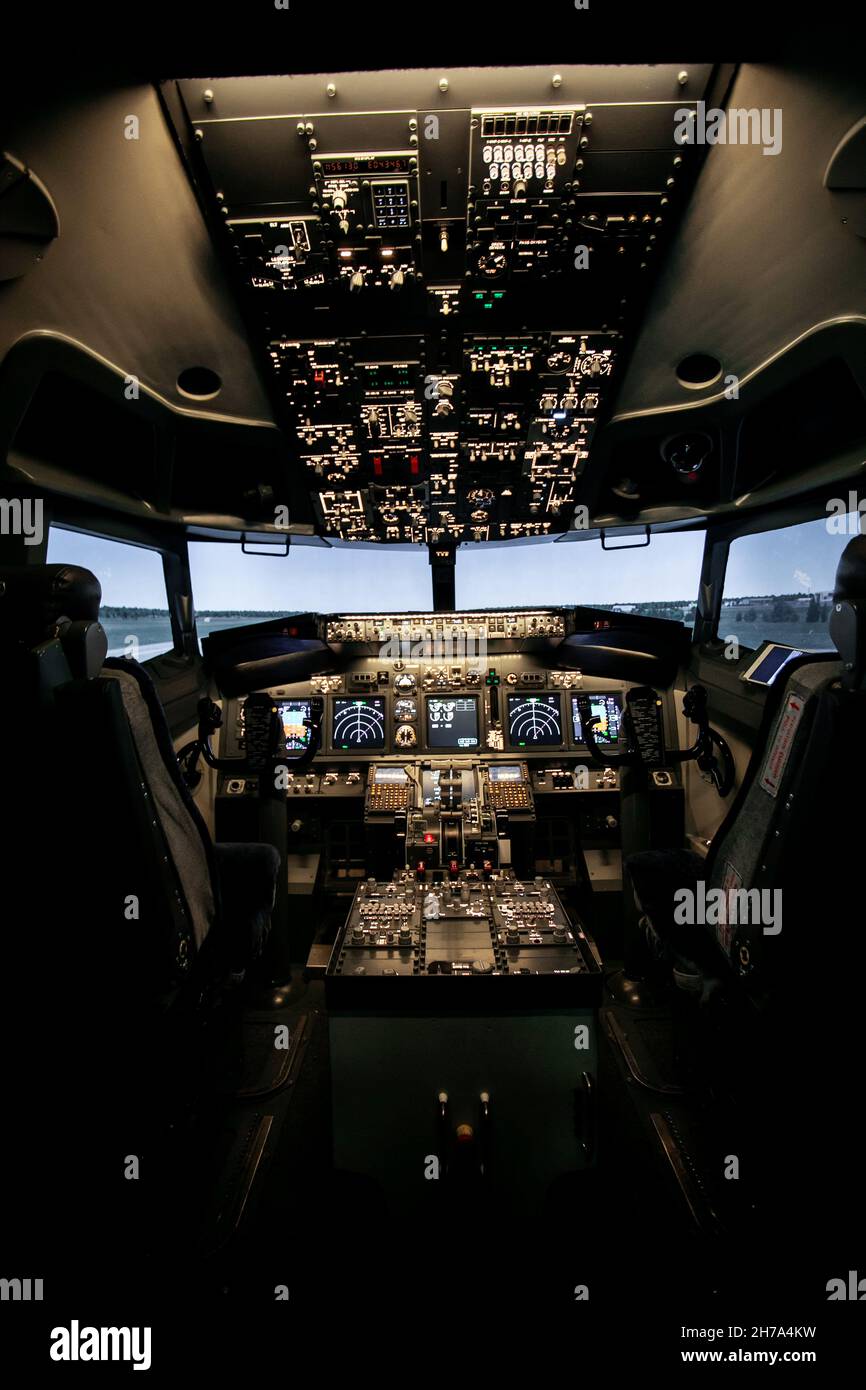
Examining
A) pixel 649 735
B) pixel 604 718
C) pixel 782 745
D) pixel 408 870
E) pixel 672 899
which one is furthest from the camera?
pixel 604 718

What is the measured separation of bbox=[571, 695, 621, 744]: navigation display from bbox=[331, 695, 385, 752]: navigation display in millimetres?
1271

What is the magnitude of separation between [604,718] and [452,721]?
993 mm

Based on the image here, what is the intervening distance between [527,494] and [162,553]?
2356 millimetres

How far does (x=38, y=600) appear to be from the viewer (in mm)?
1297

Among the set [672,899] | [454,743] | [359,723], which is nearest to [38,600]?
[672,899]

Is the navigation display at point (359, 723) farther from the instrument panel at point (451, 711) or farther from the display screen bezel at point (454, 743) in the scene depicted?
the display screen bezel at point (454, 743)

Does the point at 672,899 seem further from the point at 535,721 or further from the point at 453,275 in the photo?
the point at 453,275

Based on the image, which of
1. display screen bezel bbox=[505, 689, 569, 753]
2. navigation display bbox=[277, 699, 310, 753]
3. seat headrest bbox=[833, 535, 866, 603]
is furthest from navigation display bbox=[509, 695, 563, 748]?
seat headrest bbox=[833, 535, 866, 603]

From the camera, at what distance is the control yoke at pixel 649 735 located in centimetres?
299

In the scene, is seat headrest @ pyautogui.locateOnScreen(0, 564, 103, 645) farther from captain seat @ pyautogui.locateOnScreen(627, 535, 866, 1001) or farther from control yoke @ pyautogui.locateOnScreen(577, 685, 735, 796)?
control yoke @ pyautogui.locateOnScreen(577, 685, 735, 796)

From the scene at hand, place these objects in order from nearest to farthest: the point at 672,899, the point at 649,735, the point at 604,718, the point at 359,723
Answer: the point at 672,899, the point at 649,735, the point at 604,718, the point at 359,723

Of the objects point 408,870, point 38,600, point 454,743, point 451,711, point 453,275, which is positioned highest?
point 453,275

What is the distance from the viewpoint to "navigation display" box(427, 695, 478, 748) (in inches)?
145
